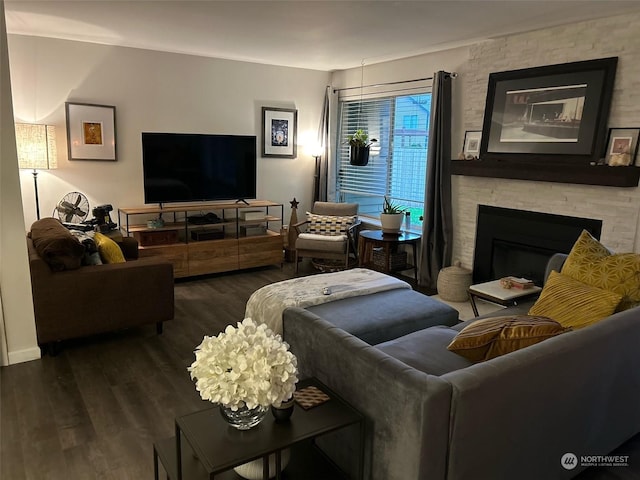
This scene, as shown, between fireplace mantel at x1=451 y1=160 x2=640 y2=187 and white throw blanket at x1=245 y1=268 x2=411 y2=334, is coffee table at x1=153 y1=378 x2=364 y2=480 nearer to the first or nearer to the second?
white throw blanket at x1=245 y1=268 x2=411 y2=334

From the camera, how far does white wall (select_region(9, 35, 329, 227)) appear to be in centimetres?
451

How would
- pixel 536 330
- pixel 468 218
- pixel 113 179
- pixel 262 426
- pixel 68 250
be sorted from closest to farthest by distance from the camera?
pixel 262 426 < pixel 536 330 < pixel 68 250 < pixel 468 218 < pixel 113 179

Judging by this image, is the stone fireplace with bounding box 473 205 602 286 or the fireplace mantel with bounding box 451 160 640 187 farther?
the stone fireplace with bounding box 473 205 602 286

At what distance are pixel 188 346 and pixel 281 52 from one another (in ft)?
10.5

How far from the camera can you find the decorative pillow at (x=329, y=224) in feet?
17.8

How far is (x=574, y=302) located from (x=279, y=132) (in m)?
4.34

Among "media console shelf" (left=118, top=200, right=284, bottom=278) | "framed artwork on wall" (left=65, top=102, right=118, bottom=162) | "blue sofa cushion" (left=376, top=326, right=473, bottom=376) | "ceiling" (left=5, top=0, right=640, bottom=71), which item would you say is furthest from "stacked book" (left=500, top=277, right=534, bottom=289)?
"framed artwork on wall" (left=65, top=102, right=118, bottom=162)

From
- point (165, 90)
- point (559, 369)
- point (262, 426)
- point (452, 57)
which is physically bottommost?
point (262, 426)

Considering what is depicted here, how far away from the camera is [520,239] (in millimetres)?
4188

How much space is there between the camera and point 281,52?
4.96 m

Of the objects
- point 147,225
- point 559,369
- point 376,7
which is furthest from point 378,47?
point 559,369

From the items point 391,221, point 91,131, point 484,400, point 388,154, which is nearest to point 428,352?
point 484,400

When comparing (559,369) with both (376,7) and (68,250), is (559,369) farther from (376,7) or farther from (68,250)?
(68,250)

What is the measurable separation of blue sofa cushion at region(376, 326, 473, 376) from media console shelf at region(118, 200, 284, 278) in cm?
306
